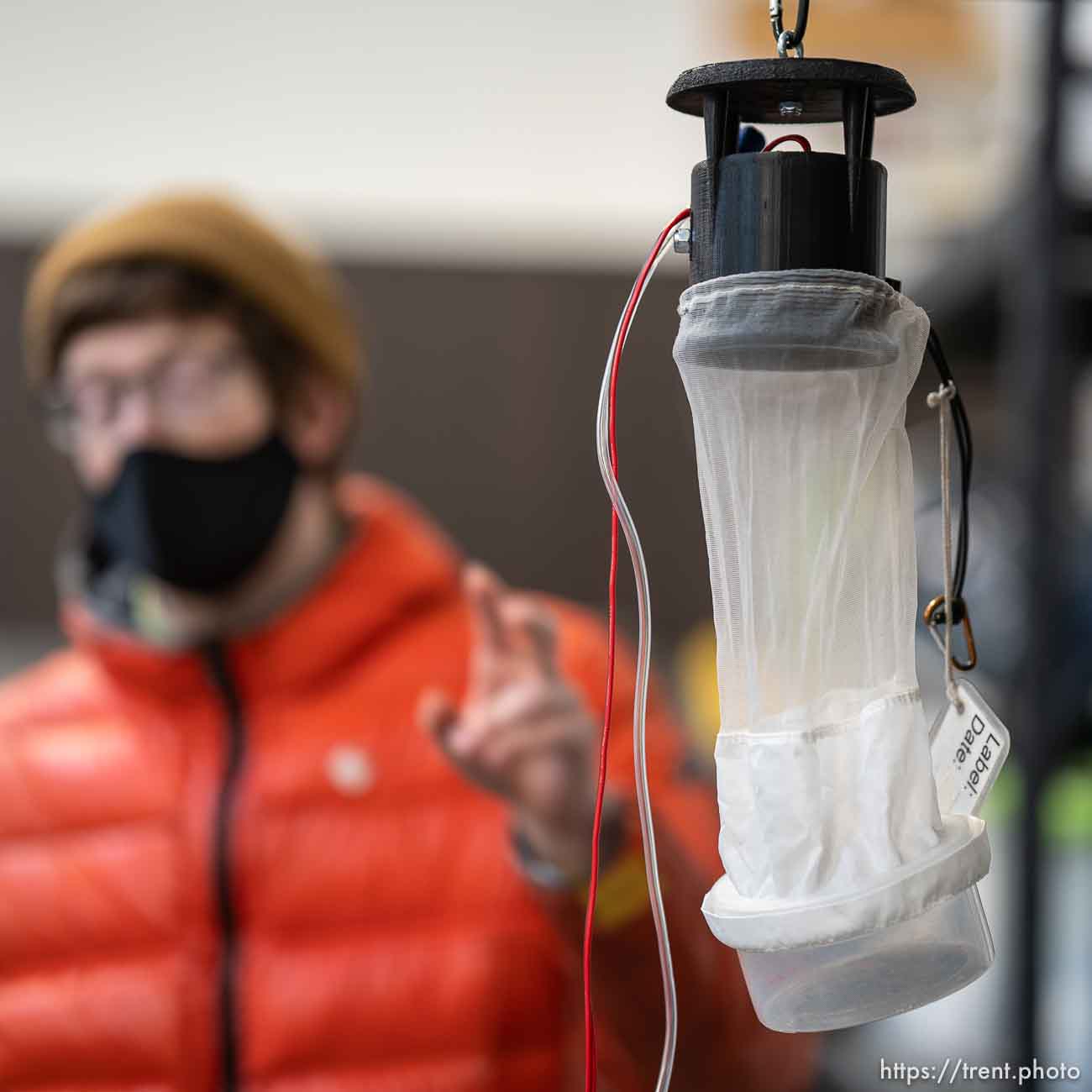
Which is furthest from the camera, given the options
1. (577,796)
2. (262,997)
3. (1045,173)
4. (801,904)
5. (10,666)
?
(10,666)

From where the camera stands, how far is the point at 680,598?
6.95ft

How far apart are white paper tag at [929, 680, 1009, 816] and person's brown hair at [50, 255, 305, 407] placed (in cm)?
71

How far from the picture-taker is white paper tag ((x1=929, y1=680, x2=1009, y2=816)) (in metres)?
0.35

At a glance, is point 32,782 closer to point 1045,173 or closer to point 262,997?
point 262,997

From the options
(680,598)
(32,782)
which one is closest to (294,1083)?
(32,782)

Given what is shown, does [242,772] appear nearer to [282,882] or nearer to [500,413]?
[282,882]

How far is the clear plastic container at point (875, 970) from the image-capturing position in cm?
33

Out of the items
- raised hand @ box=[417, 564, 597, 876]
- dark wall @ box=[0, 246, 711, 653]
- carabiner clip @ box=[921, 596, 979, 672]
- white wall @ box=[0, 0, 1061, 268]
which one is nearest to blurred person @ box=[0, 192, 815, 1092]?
raised hand @ box=[417, 564, 597, 876]

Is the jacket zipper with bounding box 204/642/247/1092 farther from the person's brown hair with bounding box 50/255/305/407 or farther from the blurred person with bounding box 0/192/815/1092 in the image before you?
the person's brown hair with bounding box 50/255/305/407

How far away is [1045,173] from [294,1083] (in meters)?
1.10

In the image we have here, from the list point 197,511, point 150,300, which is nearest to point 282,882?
point 197,511

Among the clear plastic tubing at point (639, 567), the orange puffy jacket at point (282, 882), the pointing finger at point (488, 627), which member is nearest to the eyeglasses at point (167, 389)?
the orange puffy jacket at point (282, 882)

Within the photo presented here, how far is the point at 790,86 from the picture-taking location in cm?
31

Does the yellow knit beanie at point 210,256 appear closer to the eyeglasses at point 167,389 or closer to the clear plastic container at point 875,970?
the eyeglasses at point 167,389
